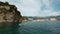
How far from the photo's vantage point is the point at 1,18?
199625 mm

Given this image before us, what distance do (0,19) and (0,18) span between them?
4.04 ft

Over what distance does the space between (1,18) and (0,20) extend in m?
2.87

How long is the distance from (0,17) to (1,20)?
3.87 metres

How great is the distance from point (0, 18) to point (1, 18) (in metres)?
1.37

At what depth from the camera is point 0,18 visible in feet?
652

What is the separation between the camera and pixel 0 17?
200m

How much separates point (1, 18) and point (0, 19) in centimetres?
174

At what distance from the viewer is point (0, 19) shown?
199 m

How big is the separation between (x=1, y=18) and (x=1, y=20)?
2.46m

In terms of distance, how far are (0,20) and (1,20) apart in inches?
51.5

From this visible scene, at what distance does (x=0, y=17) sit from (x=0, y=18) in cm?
149

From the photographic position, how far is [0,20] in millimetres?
198375
